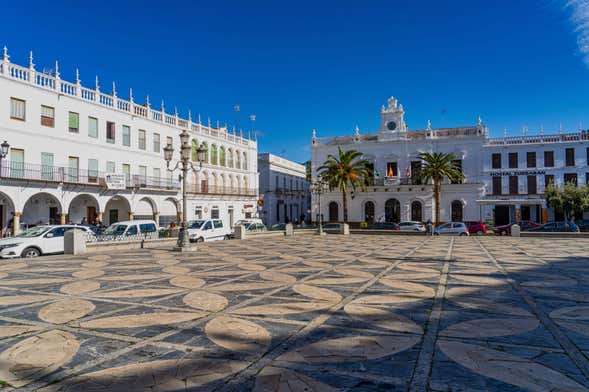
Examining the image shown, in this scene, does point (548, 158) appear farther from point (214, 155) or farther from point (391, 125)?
point (214, 155)

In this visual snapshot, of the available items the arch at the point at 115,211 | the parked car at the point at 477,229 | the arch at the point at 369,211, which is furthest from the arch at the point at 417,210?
the arch at the point at 115,211

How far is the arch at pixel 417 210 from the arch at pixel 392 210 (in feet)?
5.08

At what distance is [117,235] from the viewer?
64.6ft

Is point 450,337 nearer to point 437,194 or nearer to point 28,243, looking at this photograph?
point 28,243

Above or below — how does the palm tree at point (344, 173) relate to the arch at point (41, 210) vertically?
above

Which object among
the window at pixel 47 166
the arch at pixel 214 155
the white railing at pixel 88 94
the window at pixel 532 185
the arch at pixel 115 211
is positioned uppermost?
the white railing at pixel 88 94

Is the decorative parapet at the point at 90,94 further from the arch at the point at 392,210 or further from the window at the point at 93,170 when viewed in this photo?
the arch at the point at 392,210

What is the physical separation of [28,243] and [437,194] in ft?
120

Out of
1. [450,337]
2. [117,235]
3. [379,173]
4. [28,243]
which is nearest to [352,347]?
[450,337]

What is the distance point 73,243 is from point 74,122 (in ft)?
58.6

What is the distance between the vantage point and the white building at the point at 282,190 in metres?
58.7

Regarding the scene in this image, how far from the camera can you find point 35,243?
1627 centimetres

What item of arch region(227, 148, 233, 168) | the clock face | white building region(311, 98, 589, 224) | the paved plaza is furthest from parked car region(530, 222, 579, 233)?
arch region(227, 148, 233, 168)

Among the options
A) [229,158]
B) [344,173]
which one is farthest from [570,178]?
[229,158]
